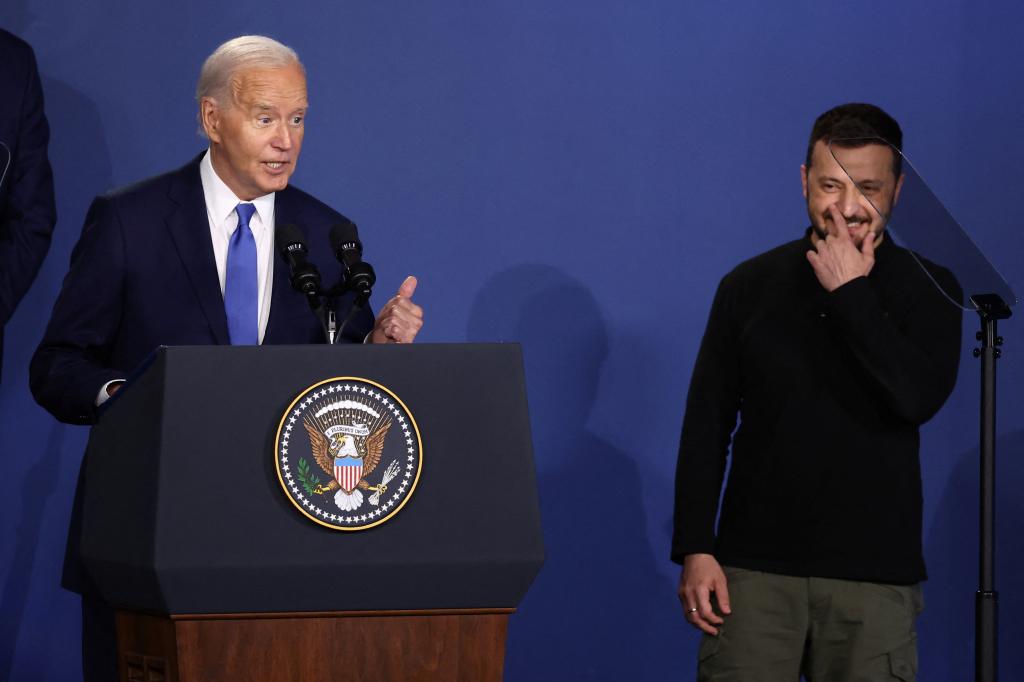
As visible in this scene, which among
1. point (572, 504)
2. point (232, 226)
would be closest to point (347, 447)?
point (232, 226)

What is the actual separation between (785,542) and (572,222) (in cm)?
141

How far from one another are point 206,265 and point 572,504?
1.66 meters

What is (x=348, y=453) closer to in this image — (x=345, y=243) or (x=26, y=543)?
(x=345, y=243)

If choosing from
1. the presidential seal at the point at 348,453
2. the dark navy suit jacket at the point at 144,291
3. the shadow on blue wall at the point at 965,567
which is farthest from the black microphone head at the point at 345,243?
the shadow on blue wall at the point at 965,567

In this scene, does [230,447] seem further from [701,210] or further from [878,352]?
[701,210]

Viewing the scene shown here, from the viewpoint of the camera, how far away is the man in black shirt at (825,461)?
2551mm

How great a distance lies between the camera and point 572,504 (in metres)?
3.81

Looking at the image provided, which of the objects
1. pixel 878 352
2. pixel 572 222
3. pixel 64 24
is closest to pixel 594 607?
pixel 572 222

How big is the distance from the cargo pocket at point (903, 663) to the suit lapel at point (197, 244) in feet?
4.21

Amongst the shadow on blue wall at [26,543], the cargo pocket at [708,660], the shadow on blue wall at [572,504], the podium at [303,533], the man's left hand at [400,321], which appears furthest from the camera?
the shadow on blue wall at [572,504]

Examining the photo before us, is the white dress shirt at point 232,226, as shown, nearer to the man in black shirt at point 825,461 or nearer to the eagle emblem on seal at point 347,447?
the eagle emblem on seal at point 347,447

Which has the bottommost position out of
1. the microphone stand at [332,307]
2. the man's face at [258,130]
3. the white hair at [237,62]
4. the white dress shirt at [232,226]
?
the microphone stand at [332,307]

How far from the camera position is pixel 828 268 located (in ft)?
8.56

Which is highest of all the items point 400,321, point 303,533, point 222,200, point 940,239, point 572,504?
point 222,200
